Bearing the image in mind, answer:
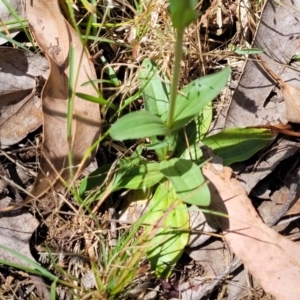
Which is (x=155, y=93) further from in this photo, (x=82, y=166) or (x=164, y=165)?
(x=82, y=166)

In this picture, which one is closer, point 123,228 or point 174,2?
point 174,2

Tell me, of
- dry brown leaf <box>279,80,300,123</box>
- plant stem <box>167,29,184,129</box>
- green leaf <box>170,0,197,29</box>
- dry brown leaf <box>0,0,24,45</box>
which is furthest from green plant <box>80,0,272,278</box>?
green leaf <box>170,0,197,29</box>

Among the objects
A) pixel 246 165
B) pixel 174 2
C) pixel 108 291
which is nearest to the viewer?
pixel 174 2

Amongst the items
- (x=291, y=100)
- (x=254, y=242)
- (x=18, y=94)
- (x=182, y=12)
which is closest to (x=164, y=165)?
A: (x=254, y=242)

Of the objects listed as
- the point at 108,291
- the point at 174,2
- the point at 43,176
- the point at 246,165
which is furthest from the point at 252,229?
the point at 174,2

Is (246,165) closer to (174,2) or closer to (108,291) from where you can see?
(108,291)

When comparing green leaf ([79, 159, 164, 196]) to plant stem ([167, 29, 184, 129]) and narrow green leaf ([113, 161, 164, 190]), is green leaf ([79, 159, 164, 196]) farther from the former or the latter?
plant stem ([167, 29, 184, 129])
